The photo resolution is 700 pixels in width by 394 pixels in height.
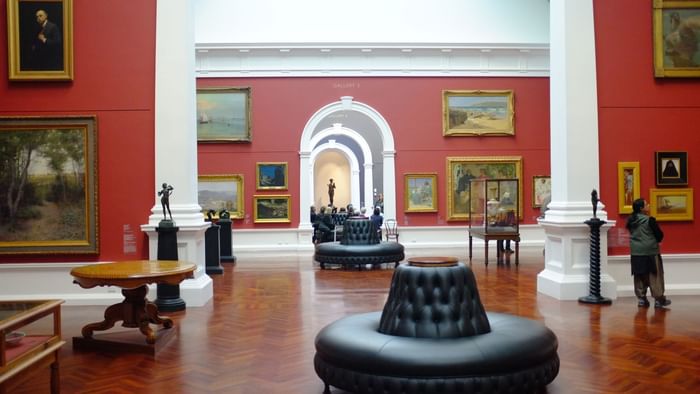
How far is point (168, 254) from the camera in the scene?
852 centimetres

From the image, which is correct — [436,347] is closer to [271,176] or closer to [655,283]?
[655,283]

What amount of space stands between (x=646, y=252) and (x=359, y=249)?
6.19m

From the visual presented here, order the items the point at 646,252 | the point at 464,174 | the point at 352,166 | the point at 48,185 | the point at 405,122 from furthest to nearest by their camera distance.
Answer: the point at 352,166 < the point at 405,122 < the point at 464,174 < the point at 48,185 < the point at 646,252

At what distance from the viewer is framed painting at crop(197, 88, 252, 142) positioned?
17938 millimetres

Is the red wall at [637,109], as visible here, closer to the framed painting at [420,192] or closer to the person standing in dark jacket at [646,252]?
the person standing in dark jacket at [646,252]

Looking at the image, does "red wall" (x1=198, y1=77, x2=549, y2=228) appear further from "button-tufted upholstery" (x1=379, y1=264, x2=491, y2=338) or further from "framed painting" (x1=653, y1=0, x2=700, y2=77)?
"button-tufted upholstery" (x1=379, y1=264, x2=491, y2=338)

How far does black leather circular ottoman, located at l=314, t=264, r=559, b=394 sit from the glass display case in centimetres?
930

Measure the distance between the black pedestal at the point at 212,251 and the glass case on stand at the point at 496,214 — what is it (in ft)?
20.4

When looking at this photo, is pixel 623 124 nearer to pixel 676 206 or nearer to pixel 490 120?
pixel 676 206

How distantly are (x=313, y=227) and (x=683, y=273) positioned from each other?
1149cm

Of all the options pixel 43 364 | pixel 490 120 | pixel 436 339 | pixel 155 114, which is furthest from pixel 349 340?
pixel 490 120

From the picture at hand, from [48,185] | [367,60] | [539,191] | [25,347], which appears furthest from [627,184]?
[367,60]

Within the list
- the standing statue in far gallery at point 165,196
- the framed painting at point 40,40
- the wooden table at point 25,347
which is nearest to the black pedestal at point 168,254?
the standing statue in far gallery at point 165,196

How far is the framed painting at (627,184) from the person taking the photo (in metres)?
9.30
